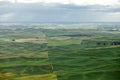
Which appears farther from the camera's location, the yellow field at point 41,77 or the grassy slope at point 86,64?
the grassy slope at point 86,64

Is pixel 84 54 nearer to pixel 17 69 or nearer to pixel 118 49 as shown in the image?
pixel 118 49

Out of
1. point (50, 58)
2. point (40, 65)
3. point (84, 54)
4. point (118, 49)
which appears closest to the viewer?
point (40, 65)

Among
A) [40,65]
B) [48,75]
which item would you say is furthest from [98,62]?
[48,75]

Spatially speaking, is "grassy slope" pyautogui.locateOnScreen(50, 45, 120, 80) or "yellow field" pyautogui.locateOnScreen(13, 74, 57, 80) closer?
"yellow field" pyautogui.locateOnScreen(13, 74, 57, 80)

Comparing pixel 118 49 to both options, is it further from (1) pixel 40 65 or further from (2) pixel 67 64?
(1) pixel 40 65

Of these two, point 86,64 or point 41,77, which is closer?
point 41,77

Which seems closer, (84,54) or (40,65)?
(40,65)

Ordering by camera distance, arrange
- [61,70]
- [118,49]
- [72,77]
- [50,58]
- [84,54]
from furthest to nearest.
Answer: [118,49], [84,54], [50,58], [61,70], [72,77]

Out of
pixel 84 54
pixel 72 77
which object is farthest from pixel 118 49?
pixel 72 77

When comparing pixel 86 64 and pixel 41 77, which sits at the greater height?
pixel 41 77
